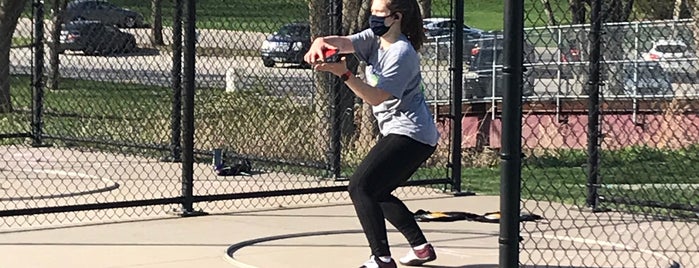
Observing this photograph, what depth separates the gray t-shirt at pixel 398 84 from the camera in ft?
22.7

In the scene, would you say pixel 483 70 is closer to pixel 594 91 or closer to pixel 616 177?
pixel 616 177

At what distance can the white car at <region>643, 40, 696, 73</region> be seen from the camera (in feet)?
51.7

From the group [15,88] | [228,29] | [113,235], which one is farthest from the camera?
[15,88]

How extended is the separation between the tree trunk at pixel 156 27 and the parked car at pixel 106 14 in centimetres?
21

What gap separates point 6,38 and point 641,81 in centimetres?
902

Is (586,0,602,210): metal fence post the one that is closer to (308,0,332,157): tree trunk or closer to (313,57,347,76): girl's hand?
(308,0,332,157): tree trunk

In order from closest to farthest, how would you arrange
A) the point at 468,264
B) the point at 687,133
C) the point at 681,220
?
the point at 468,264 < the point at 681,220 < the point at 687,133

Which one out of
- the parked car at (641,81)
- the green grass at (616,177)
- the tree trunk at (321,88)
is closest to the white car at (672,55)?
the parked car at (641,81)

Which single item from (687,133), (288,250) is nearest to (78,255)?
(288,250)

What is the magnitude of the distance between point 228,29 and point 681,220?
18.0 ft

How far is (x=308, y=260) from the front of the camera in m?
7.87

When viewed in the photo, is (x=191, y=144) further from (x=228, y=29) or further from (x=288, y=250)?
(x=228, y=29)

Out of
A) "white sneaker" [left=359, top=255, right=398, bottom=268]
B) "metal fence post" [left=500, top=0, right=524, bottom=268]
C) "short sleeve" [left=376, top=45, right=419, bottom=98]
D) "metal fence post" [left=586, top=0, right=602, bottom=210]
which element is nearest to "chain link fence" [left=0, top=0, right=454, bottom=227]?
Result: "metal fence post" [left=586, top=0, right=602, bottom=210]

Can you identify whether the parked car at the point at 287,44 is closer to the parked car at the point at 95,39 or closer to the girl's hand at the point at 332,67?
the parked car at the point at 95,39
